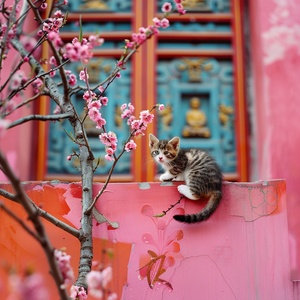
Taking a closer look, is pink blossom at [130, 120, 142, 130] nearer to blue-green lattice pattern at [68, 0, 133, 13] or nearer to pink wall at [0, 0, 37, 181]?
pink wall at [0, 0, 37, 181]

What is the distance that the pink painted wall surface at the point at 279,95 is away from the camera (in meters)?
5.31

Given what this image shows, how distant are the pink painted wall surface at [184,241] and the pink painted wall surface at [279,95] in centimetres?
94

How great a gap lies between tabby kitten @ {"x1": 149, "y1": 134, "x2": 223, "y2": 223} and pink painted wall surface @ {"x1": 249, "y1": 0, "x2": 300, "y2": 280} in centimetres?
93

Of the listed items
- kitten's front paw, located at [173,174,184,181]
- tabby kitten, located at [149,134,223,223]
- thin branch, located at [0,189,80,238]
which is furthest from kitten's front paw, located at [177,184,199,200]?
thin branch, located at [0,189,80,238]

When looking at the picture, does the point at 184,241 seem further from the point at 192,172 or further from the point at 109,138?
the point at 109,138

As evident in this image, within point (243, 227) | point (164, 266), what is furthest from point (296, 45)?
point (164, 266)

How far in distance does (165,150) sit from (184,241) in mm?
727

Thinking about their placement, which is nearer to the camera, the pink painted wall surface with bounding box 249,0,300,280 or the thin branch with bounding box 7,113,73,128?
the thin branch with bounding box 7,113,73,128

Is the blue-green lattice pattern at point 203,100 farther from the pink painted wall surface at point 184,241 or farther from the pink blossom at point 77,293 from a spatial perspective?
the pink blossom at point 77,293

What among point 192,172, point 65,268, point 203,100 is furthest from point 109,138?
point 203,100

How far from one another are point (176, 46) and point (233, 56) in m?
0.54

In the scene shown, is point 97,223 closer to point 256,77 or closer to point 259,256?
point 259,256

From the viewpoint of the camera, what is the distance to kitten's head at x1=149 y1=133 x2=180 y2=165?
461cm

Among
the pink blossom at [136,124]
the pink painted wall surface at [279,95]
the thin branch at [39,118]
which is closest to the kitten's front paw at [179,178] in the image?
the pink blossom at [136,124]
